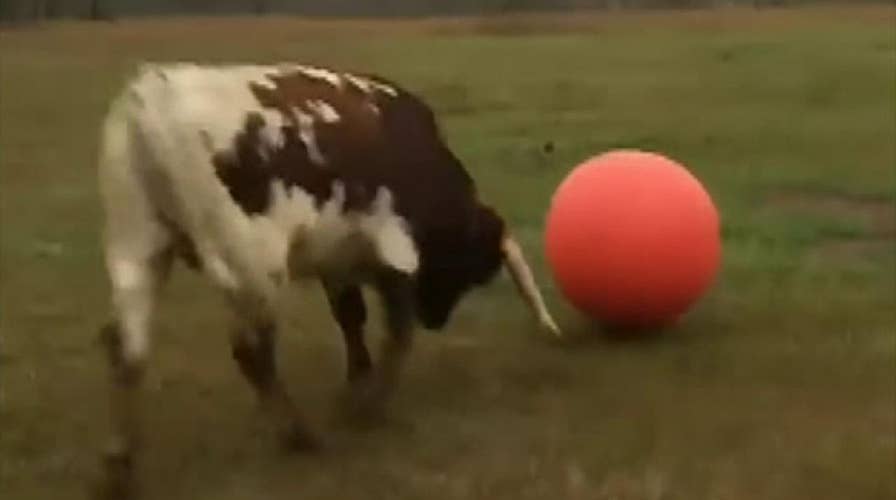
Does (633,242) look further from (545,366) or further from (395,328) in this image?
(395,328)

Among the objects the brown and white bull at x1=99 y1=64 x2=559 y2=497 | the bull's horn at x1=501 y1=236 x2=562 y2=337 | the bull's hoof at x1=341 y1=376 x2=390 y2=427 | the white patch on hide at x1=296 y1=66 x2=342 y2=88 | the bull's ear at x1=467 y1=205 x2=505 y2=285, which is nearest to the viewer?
the brown and white bull at x1=99 y1=64 x2=559 y2=497

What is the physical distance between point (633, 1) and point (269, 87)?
2870 cm

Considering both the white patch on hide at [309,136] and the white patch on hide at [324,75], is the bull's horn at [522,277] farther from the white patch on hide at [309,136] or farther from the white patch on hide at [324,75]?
the white patch on hide at [309,136]

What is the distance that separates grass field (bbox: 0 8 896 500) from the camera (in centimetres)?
653

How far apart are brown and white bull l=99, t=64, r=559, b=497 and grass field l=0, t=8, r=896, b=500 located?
0.47m

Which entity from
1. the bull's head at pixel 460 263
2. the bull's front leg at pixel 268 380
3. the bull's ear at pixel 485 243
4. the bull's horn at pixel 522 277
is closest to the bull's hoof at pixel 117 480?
the bull's front leg at pixel 268 380

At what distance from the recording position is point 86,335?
28.3 feet

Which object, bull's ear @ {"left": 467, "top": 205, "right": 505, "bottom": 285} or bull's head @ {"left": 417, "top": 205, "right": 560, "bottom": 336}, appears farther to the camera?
bull's ear @ {"left": 467, "top": 205, "right": 505, "bottom": 285}

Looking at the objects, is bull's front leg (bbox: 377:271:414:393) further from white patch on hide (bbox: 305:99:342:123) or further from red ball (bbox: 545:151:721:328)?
red ball (bbox: 545:151:721:328)

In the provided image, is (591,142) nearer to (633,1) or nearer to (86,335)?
(86,335)

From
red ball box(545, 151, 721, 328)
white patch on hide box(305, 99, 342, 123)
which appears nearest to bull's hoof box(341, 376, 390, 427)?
white patch on hide box(305, 99, 342, 123)

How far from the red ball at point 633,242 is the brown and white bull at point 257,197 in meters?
1.23

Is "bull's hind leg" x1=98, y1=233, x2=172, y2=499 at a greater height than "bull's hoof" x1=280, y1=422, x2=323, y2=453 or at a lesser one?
greater

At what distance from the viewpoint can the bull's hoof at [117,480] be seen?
6250mm
